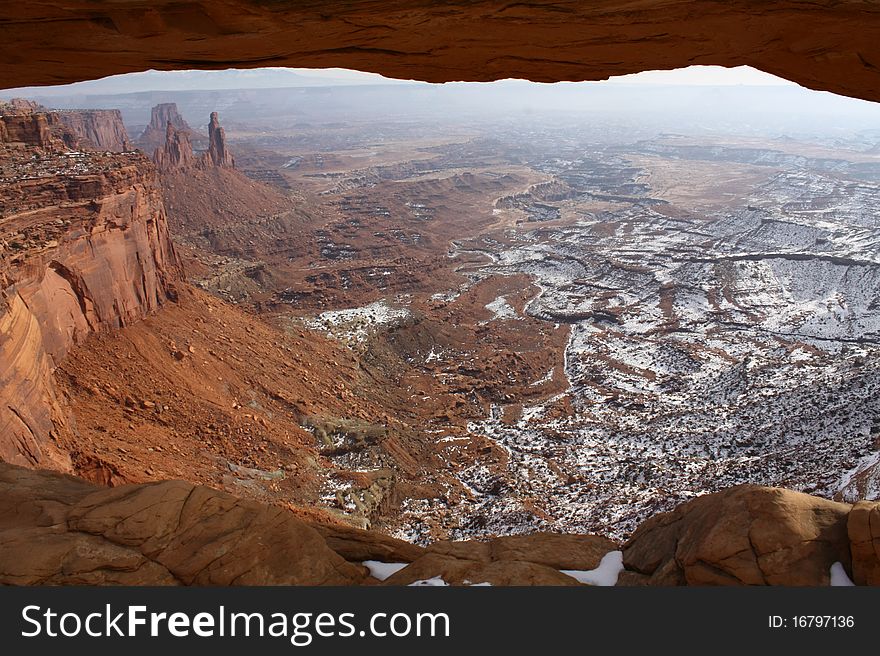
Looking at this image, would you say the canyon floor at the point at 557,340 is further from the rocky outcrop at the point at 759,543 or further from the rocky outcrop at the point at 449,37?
the rocky outcrop at the point at 449,37

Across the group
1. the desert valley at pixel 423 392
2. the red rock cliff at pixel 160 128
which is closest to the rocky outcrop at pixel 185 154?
the desert valley at pixel 423 392

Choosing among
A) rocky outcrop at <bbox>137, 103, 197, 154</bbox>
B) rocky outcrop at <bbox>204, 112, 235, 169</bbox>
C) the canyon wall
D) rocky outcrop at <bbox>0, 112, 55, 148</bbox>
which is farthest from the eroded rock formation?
rocky outcrop at <bbox>137, 103, 197, 154</bbox>

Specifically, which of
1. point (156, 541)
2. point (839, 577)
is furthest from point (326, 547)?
point (839, 577)

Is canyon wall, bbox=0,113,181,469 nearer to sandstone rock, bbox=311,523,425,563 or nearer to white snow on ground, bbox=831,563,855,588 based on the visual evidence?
sandstone rock, bbox=311,523,425,563

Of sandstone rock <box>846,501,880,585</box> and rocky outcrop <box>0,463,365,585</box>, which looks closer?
sandstone rock <box>846,501,880,585</box>

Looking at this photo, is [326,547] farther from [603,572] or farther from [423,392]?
[423,392]

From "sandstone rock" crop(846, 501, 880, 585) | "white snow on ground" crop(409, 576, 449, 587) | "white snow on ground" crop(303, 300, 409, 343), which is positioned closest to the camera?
"sandstone rock" crop(846, 501, 880, 585)

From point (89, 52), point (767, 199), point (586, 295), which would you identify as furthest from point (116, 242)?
point (767, 199)
